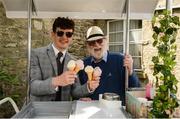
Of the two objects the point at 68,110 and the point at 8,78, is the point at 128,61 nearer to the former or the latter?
the point at 68,110

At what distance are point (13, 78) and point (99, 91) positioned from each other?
4512 millimetres

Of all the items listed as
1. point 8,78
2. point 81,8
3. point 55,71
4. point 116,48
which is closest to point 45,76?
point 55,71

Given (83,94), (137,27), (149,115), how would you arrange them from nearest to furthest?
(149,115)
(83,94)
(137,27)

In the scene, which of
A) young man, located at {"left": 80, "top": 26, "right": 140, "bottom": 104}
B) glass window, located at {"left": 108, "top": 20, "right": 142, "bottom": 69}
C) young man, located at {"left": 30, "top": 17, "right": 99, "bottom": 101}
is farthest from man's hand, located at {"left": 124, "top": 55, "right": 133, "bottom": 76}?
glass window, located at {"left": 108, "top": 20, "right": 142, "bottom": 69}

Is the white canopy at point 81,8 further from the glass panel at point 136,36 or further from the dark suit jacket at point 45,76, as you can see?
the glass panel at point 136,36

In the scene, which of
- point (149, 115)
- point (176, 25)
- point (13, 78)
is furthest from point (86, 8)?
point (13, 78)

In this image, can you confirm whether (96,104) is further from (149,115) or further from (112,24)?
(112,24)

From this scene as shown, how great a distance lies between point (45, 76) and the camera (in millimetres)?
2840

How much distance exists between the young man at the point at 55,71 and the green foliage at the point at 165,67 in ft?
2.34

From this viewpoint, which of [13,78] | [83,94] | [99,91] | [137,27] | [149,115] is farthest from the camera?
[137,27]

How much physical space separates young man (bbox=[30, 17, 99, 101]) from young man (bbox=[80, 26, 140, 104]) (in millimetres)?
234

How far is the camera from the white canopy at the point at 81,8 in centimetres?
307

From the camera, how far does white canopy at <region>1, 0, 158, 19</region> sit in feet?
10.1

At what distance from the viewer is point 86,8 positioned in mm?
3252
